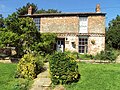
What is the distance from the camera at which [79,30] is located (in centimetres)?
2998

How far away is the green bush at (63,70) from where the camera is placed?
13188 mm

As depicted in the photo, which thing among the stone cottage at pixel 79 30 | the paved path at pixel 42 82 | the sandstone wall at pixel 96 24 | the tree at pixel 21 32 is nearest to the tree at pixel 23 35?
the tree at pixel 21 32

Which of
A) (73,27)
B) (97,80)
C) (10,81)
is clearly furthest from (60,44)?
(97,80)

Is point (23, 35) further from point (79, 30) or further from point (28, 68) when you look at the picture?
point (79, 30)

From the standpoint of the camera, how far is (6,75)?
49.8 ft

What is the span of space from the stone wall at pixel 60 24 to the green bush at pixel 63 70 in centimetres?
1663

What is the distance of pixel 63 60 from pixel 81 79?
5.01ft

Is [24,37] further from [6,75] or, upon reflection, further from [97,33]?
[97,33]

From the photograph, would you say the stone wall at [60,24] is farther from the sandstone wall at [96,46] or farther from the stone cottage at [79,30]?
the sandstone wall at [96,46]

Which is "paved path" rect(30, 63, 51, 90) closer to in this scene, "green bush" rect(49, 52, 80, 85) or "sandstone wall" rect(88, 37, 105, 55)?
"green bush" rect(49, 52, 80, 85)

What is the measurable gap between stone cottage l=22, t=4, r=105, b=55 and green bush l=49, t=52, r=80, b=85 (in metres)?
16.1

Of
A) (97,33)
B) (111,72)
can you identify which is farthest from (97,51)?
(111,72)

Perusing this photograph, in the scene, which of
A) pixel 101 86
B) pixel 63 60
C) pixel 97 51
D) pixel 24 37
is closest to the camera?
pixel 101 86

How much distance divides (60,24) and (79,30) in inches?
103
